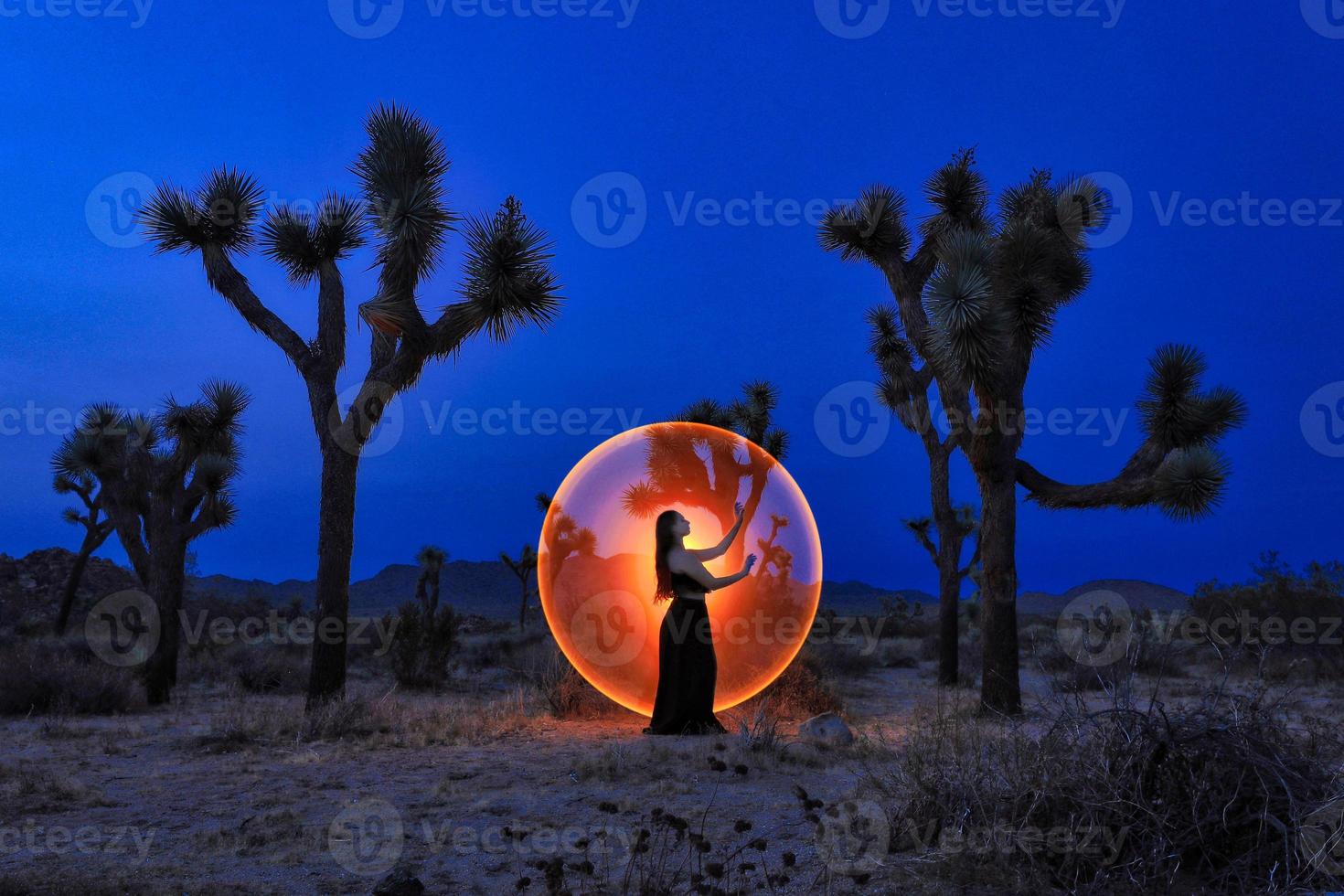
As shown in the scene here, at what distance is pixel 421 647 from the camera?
15.6 m

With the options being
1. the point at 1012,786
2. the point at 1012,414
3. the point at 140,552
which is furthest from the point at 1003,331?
the point at 140,552

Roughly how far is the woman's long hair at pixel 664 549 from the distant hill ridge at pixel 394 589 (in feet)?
109

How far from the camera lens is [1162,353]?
12359 mm

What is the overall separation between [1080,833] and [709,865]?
6.20 ft

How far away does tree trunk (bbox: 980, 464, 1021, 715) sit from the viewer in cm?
1145

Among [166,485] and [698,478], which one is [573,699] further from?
[166,485]

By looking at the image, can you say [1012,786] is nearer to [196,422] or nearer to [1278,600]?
[196,422]

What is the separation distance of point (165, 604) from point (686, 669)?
8.57 meters

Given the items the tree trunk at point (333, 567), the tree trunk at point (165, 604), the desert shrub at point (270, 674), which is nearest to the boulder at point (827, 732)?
the tree trunk at point (333, 567)

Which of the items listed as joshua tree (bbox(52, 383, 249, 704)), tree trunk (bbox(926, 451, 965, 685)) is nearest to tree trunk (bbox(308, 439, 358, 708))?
joshua tree (bbox(52, 383, 249, 704))

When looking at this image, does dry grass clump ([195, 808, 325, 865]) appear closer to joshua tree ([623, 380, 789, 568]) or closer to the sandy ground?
the sandy ground

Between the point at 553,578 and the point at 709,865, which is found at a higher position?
the point at 553,578

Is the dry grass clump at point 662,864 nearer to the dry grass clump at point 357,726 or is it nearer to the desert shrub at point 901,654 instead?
the dry grass clump at point 357,726

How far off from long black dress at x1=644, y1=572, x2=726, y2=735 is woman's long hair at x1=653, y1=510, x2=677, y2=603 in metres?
0.08
